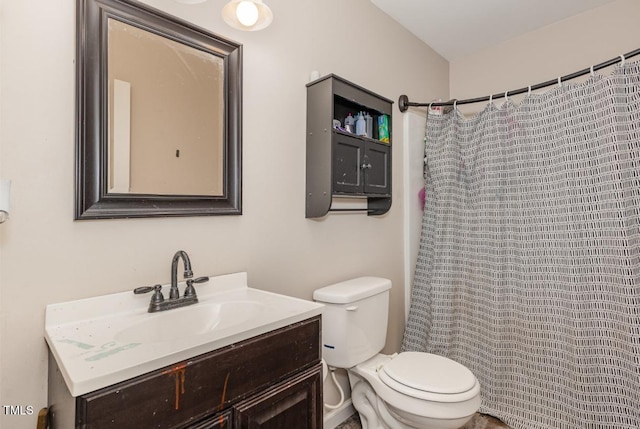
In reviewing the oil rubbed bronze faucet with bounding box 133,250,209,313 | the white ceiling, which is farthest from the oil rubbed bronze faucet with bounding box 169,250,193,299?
the white ceiling

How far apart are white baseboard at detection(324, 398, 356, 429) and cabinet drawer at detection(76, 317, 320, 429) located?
0.89m

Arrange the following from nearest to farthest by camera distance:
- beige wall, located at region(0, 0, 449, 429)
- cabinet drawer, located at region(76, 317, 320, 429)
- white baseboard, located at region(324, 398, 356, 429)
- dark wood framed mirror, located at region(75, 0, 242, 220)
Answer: cabinet drawer, located at region(76, 317, 320, 429)
beige wall, located at region(0, 0, 449, 429)
dark wood framed mirror, located at region(75, 0, 242, 220)
white baseboard, located at region(324, 398, 356, 429)

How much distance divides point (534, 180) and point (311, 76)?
137 centimetres

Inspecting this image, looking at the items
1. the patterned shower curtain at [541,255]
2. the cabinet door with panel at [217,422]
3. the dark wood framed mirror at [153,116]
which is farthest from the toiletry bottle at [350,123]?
the cabinet door with panel at [217,422]

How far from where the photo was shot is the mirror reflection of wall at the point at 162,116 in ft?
3.49

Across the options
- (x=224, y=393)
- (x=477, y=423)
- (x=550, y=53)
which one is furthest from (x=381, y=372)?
(x=550, y=53)

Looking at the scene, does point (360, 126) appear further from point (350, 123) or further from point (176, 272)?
point (176, 272)

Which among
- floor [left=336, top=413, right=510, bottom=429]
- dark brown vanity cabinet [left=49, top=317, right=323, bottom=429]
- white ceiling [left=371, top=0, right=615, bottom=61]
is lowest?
floor [left=336, top=413, right=510, bottom=429]

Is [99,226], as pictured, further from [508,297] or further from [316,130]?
[508,297]

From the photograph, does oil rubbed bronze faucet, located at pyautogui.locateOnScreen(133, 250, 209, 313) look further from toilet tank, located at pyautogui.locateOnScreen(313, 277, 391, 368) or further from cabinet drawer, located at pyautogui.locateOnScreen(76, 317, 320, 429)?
toilet tank, located at pyautogui.locateOnScreen(313, 277, 391, 368)

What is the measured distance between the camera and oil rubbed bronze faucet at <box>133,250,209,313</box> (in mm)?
Answer: 1069

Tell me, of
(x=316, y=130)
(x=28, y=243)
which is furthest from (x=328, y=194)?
(x=28, y=243)

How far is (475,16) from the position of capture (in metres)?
2.13

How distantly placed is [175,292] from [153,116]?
610mm
